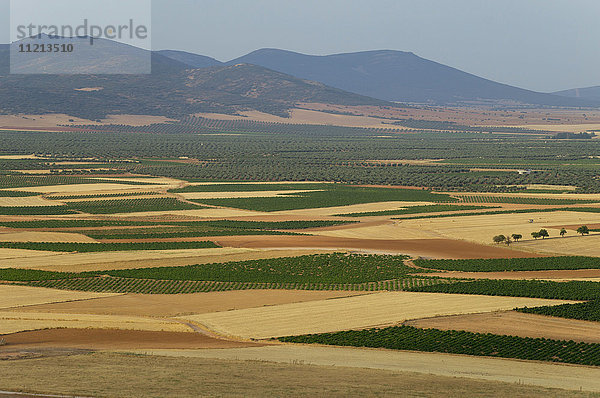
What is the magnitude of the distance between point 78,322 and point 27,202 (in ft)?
229

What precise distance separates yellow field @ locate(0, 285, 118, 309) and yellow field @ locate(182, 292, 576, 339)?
1035cm

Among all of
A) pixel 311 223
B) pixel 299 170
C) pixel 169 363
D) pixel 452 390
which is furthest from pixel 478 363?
pixel 299 170

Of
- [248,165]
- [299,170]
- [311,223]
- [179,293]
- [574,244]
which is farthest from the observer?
[248,165]

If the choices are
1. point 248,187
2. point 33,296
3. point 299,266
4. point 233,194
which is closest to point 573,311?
point 299,266

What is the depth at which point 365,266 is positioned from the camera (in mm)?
75812

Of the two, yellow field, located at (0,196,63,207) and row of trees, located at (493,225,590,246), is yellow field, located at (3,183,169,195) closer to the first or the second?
yellow field, located at (0,196,63,207)

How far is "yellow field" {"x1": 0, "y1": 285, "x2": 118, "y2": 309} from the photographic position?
61031 mm

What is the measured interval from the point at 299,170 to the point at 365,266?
314 feet

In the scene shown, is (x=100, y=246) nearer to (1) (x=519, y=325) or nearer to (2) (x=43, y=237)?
(2) (x=43, y=237)

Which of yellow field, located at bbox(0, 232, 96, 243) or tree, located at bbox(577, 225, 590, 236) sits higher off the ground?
tree, located at bbox(577, 225, 590, 236)

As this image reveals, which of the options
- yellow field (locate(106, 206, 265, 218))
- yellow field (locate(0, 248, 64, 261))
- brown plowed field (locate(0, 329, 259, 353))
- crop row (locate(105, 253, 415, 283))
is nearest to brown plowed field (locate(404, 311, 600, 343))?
brown plowed field (locate(0, 329, 259, 353))

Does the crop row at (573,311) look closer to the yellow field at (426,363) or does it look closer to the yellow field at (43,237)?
the yellow field at (426,363)

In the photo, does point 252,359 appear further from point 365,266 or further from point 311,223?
point 311,223

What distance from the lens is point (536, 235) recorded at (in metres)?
90.2
